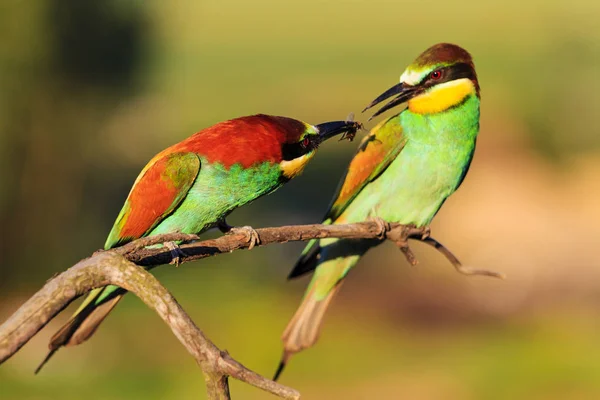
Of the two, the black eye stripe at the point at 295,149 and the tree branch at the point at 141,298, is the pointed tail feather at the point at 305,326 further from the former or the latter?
the tree branch at the point at 141,298

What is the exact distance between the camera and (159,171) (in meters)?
2.49

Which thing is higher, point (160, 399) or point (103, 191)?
point (103, 191)

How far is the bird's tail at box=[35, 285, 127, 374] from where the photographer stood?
238 centimetres

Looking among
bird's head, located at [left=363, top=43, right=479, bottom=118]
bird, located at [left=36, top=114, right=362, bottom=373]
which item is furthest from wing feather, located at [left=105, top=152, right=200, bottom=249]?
bird's head, located at [left=363, top=43, right=479, bottom=118]

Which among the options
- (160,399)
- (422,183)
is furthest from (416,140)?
(160,399)

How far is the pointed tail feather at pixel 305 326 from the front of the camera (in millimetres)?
3172

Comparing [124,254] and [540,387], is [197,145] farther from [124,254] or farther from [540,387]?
[540,387]

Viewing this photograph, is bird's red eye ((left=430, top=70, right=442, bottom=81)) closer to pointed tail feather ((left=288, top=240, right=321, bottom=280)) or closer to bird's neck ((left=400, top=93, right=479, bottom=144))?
bird's neck ((left=400, top=93, right=479, bottom=144))

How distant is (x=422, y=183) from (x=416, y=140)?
0.47 feet

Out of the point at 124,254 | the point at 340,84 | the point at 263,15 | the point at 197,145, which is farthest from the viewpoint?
the point at 263,15

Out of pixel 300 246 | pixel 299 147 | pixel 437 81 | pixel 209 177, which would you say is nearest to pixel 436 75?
pixel 437 81

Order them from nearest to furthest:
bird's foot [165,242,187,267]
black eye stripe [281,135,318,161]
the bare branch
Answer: the bare branch → bird's foot [165,242,187,267] → black eye stripe [281,135,318,161]

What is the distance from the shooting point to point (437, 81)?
2979 millimetres

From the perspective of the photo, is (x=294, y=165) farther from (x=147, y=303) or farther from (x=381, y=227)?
(x=147, y=303)
